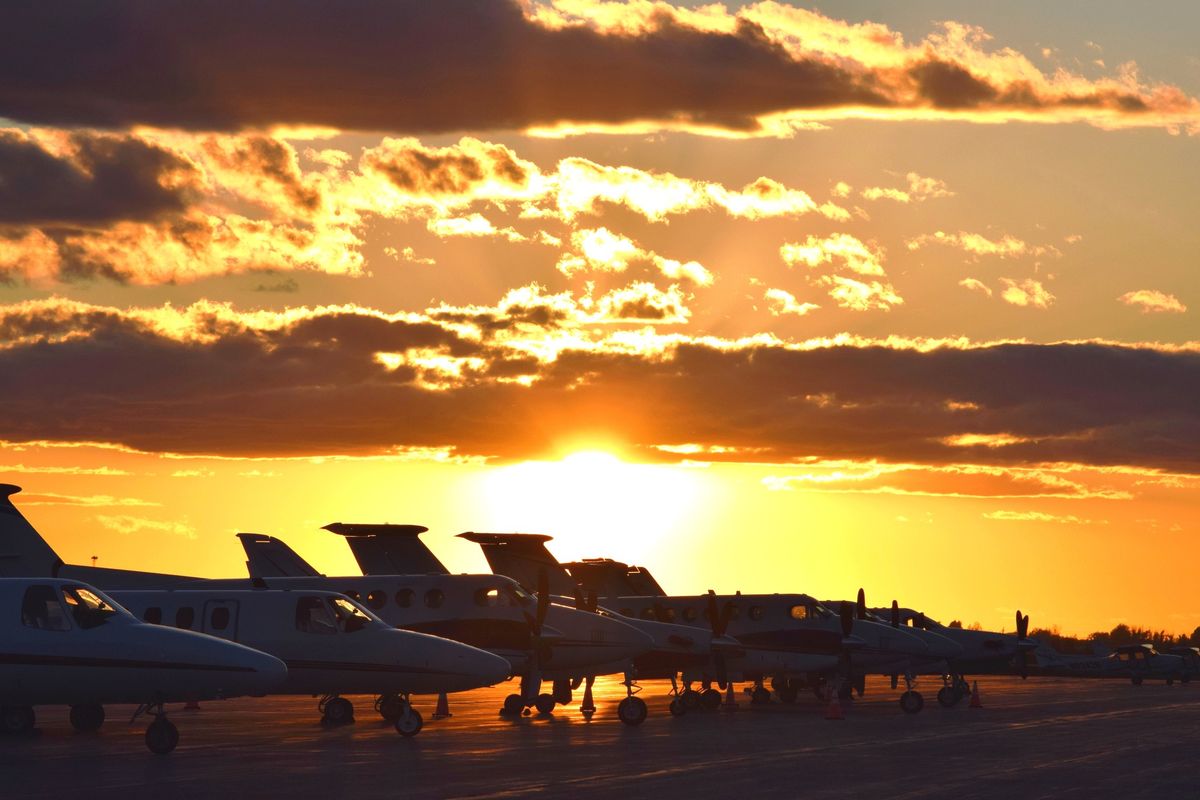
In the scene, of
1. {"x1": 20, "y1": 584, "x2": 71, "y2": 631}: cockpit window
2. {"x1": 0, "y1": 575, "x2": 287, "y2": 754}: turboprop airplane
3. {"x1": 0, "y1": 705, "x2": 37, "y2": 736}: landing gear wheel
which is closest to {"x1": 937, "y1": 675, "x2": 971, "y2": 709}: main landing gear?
{"x1": 0, "y1": 705, "x2": 37, "y2": 736}: landing gear wheel

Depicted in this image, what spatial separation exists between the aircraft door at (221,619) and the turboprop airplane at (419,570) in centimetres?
1041

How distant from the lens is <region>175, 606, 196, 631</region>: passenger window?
111 feet

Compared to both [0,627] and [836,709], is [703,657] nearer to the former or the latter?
[836,709]

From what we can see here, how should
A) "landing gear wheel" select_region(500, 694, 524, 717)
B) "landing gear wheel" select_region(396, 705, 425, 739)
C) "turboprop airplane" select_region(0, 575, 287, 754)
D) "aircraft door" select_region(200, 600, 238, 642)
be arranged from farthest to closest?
"landing gear wheel" select_region(500, 694, 524, 717) → "aircraft door" select_region(200, 600, 238, 642) → "landing gear wheel" select_region(396, 705, 425, 739) → "turboprop airplane" select_region(0, 575, 287, 754)

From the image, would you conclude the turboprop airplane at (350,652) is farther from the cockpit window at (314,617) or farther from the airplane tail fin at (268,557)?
the airplane tail fin at (268,557)

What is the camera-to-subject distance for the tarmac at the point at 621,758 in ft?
66.0

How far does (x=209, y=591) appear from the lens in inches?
1335

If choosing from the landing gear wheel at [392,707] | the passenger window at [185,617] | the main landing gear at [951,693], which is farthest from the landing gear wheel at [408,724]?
the main landing gear at [951,693]

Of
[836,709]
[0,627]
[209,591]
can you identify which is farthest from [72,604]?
[836,709]

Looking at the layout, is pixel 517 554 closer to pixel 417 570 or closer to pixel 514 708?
pixel 417 570

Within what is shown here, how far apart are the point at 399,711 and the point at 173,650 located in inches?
269

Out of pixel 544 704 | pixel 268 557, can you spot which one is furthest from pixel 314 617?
pixel 268 557

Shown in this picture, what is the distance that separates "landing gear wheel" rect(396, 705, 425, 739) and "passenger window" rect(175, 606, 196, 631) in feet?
18.4

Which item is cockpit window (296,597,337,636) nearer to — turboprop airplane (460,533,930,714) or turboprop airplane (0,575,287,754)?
A: turboprop airplane (0,575,287,754)
